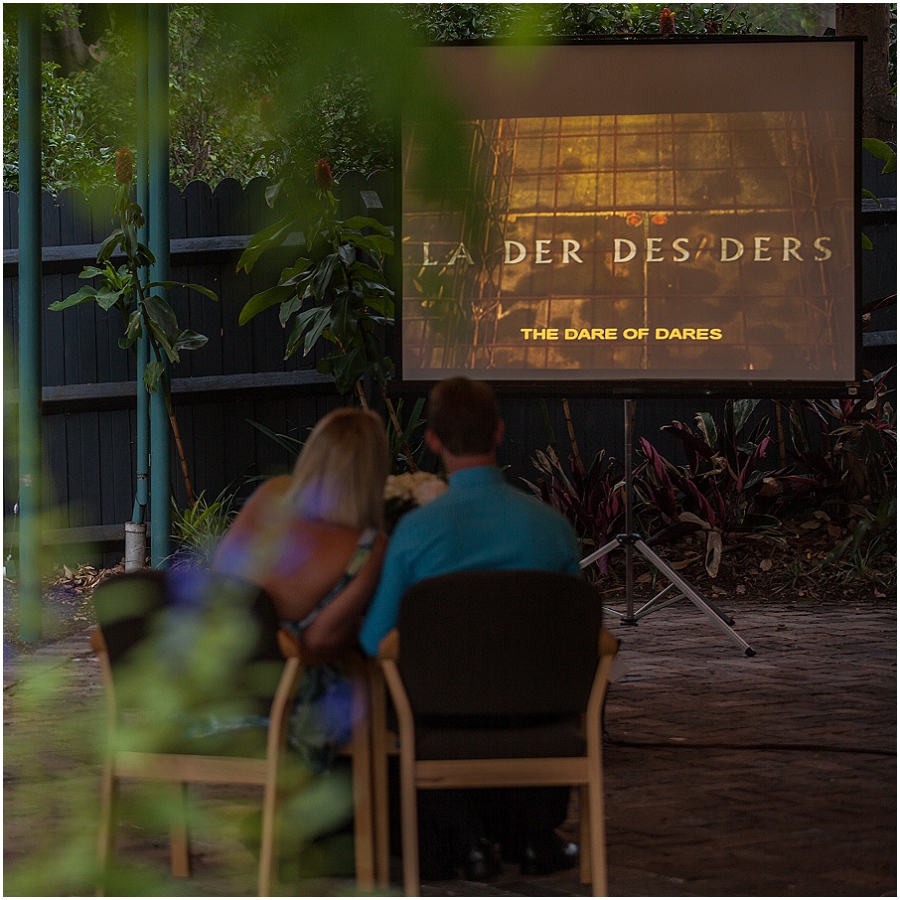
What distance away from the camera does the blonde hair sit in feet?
9.07

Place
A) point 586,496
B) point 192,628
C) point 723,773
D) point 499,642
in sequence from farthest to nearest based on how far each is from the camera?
1. point 586,496
2. point 723,773
3. point 499,642
4. point 192,628

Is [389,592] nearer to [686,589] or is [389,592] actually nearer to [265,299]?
[686,589]

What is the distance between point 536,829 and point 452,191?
7.59 feet

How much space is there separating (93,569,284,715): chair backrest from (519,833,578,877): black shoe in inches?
28.7

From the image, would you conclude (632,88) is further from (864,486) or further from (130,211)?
(864,486)

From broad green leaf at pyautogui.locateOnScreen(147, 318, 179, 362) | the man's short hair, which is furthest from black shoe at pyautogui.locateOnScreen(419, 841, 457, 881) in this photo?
broad green leaf at pyautogui.locateOnScreen(147, 318, 179, 362)

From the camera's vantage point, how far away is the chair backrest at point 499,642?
2488mm

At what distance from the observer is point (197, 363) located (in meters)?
7.16

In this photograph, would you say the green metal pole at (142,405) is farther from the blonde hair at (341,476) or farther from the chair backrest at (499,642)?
the chair backrest at (499,642)

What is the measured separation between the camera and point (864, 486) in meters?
7.01

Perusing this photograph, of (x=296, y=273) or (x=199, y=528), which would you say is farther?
(x=199, y=528)

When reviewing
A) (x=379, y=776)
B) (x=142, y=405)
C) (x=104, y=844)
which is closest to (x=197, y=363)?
(x=142, y=405)

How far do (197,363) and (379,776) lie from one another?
4703mm

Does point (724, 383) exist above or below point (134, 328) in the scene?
below
